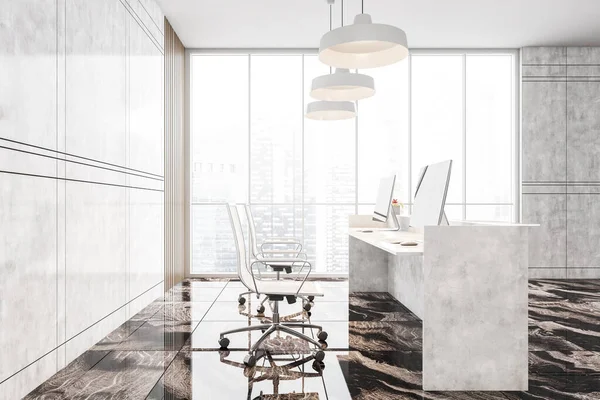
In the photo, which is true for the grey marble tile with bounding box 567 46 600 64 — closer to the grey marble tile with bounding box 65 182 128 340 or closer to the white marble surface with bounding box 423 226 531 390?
the white marble surface with bounding box 423 226 531 390

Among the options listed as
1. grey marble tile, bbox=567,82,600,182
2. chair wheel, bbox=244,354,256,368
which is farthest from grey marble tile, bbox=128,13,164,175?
grey marble tile, bbox=567,82,600,182

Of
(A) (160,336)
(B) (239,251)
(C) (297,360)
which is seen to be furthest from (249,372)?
(A) (160,336)

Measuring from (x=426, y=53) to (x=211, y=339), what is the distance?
5.22 meters

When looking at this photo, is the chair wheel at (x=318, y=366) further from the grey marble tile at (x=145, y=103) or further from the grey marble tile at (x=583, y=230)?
the grey marble tile at (x=583, y=230)

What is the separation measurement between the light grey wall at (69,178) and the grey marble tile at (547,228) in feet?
16.9

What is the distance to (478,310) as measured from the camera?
2592 millimetres

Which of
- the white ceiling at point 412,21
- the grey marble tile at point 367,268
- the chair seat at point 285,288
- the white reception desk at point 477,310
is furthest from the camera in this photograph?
the grey marble tile at point 367,268

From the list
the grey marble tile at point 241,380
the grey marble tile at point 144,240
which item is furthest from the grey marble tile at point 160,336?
the grey marble tile at point 144,240

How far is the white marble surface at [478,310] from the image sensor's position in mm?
2586

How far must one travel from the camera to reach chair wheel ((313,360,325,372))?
9.52 feet

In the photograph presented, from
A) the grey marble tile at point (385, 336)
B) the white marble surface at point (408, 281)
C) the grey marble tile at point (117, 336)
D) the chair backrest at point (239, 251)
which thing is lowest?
the grey marble tile at point (117, 336)

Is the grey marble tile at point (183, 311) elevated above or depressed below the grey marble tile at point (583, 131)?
below

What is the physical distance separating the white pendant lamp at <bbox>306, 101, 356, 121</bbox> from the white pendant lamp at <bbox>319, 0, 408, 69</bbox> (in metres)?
1.66

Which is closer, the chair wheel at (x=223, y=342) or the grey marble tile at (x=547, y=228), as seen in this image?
the chair wheel at (x=223, y=342)
